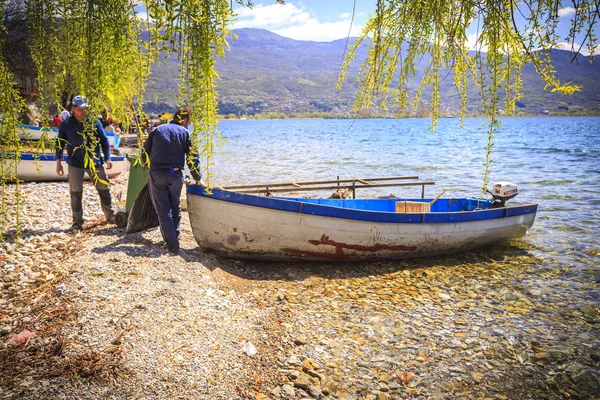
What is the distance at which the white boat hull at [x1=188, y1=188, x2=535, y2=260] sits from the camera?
→ 8.12 meters

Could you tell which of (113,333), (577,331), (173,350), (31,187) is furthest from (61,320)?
(31,187)

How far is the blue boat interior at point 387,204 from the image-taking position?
1077cm

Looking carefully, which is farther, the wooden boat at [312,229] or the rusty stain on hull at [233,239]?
the rusty stain on hull at [233,239]

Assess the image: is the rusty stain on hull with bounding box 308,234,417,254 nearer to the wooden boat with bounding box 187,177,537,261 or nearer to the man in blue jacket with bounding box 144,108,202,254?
the wooden boat with bounding box 187,177,537,261

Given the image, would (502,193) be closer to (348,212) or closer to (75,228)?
(348,212)

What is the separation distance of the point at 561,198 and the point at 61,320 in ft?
66.1

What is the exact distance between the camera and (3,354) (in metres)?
4.22

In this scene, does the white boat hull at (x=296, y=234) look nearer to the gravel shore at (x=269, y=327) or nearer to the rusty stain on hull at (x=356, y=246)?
the rusty stain on hull at (x=356, y=246)

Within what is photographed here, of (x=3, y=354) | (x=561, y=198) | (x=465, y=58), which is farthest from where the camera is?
(x=561, y=198)

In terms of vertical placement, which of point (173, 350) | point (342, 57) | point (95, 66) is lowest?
point (173, 350)

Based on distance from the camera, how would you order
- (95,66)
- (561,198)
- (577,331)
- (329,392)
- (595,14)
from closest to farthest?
(95,66) < (595,14) < (329,392) < (577,331) < (561,198)

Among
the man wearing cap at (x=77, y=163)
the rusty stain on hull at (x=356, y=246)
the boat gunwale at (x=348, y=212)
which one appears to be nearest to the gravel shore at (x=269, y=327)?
the rusty stain on hull at (x=356, y=246)

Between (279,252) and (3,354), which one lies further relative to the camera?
(279,252)

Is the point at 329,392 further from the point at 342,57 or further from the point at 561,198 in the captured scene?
the point at 561,198
